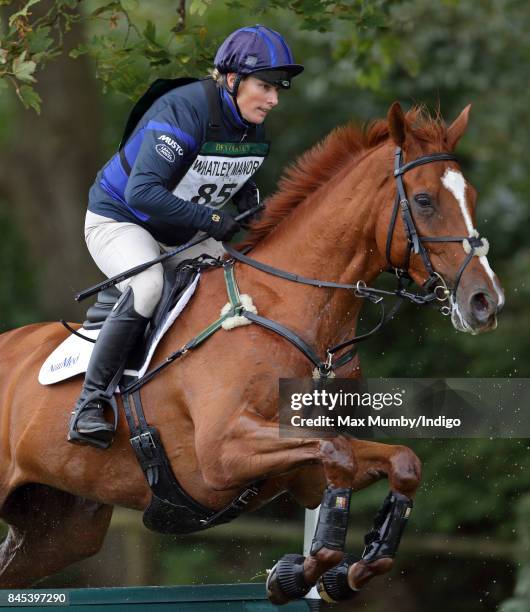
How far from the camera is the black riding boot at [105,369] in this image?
5727 millimetres

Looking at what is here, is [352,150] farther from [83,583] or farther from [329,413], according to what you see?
[83,583]

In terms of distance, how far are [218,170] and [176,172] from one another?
0.77 feet

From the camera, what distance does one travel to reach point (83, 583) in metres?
10.5

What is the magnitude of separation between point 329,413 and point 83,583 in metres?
5.64

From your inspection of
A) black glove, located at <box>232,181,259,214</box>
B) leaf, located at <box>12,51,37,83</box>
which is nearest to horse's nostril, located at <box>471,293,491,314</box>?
black glove, located at <box>232,181,259,214</box>

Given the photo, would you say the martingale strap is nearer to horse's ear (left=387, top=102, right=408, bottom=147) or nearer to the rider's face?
the rider's face

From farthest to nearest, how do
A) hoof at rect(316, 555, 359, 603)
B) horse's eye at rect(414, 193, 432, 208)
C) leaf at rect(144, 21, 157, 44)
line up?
leaf at rect(144, 21, 157, 44), hoof at rect(316, 555, 359, 603), horse's eye at rect(414, 193, 432, 208)

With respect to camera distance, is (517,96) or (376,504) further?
(517,96)

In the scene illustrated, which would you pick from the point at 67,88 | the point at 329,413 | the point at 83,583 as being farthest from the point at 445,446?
the point at 329,413

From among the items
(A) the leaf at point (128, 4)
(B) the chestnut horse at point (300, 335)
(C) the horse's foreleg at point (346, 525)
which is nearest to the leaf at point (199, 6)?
(A) the leaf at point (128, 4)

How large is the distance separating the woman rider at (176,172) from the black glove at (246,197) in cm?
20

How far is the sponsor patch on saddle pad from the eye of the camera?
5.76 m

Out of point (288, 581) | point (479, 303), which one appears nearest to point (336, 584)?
point (288, 581)

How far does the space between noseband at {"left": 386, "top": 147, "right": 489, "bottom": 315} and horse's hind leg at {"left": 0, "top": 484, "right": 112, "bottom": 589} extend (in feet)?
8.38
